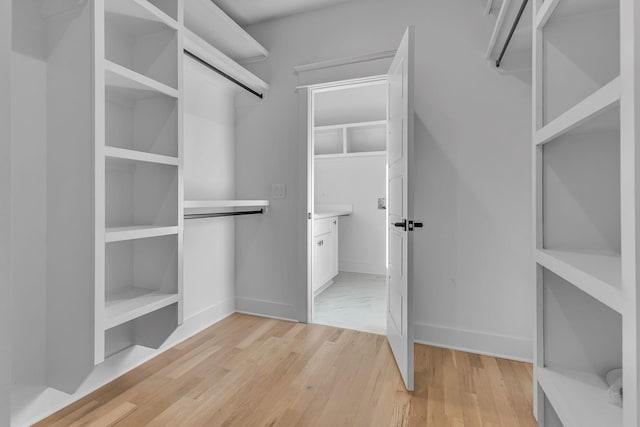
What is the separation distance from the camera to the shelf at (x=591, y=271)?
59cm

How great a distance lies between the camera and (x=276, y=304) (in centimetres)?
276

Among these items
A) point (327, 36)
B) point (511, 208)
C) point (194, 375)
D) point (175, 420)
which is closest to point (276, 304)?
point (194, 375)

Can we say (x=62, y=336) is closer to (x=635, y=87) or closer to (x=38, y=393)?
(x=38, y=393)

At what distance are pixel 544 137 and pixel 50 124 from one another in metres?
1.93

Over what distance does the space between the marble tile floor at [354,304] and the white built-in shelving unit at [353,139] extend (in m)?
1.73

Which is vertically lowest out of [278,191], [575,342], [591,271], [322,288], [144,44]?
[322,288]

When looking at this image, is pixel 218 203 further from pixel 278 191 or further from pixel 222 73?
pixel 222 73

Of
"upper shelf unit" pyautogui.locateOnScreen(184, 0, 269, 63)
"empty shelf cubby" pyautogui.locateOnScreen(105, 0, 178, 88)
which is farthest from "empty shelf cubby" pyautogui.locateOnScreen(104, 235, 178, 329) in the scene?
"upper shelf unit" pyautogui.locateOnScreen(184, 0, 269, 63)

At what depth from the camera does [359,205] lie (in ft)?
14.5

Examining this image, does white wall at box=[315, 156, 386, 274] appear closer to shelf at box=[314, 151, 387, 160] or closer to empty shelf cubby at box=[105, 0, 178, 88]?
shelf at box=[314, 151, 387, 160]

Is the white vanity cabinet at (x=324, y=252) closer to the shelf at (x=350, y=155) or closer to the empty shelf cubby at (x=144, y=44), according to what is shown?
the shelf at (x=350, y=155)

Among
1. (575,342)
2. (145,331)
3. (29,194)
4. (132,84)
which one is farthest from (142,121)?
(575,342)

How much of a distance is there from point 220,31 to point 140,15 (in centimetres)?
88

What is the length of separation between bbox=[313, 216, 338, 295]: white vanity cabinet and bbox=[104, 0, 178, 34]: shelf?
202cm
